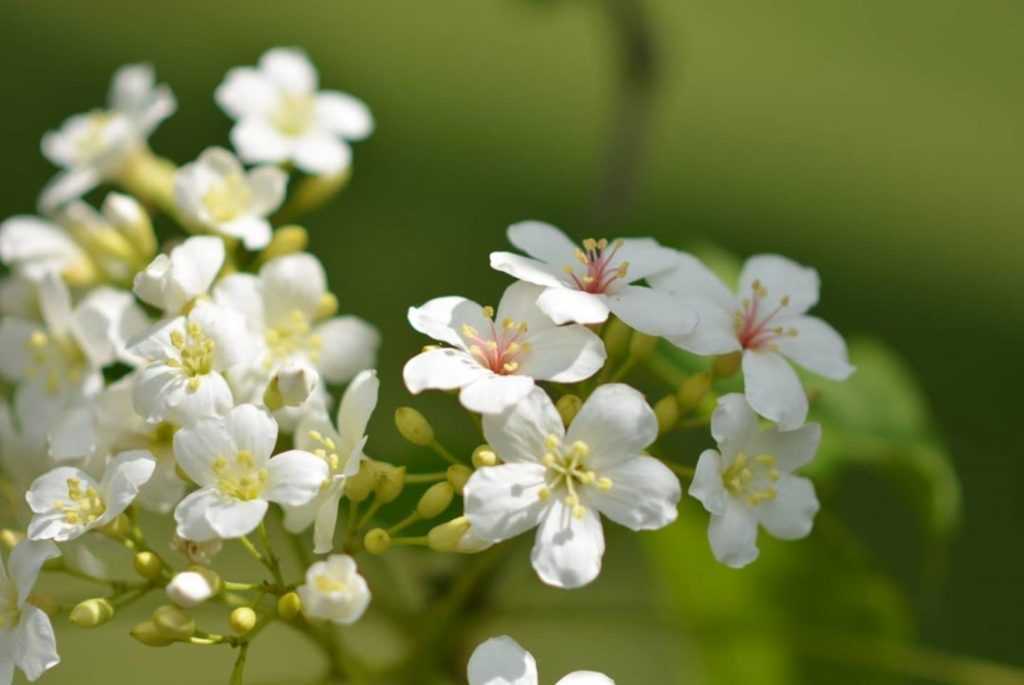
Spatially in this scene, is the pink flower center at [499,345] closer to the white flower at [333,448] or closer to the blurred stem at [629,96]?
the white flower at [333,448]

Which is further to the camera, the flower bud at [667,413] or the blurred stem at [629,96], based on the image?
the blurred stem at [629,96]

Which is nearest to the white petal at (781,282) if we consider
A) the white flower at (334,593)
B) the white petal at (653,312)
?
the white petal at (653,312)

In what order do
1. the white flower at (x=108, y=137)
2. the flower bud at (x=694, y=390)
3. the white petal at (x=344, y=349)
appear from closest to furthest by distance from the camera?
the flower bud at (x=694, y=390) < the white petal at (x=344, y=349) < the white flower at (x=108, y=137)

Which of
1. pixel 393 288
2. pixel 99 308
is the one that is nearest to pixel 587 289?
pixel 99 308

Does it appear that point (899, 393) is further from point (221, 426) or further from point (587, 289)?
point (221, 426)

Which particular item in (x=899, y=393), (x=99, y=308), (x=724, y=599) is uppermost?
(x=99, y=308)

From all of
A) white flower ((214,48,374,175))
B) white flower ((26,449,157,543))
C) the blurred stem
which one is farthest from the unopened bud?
the blurred stem

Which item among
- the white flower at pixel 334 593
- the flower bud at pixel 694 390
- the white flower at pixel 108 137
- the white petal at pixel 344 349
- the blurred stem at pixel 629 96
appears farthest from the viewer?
the blurred stem at pixel 629 96
